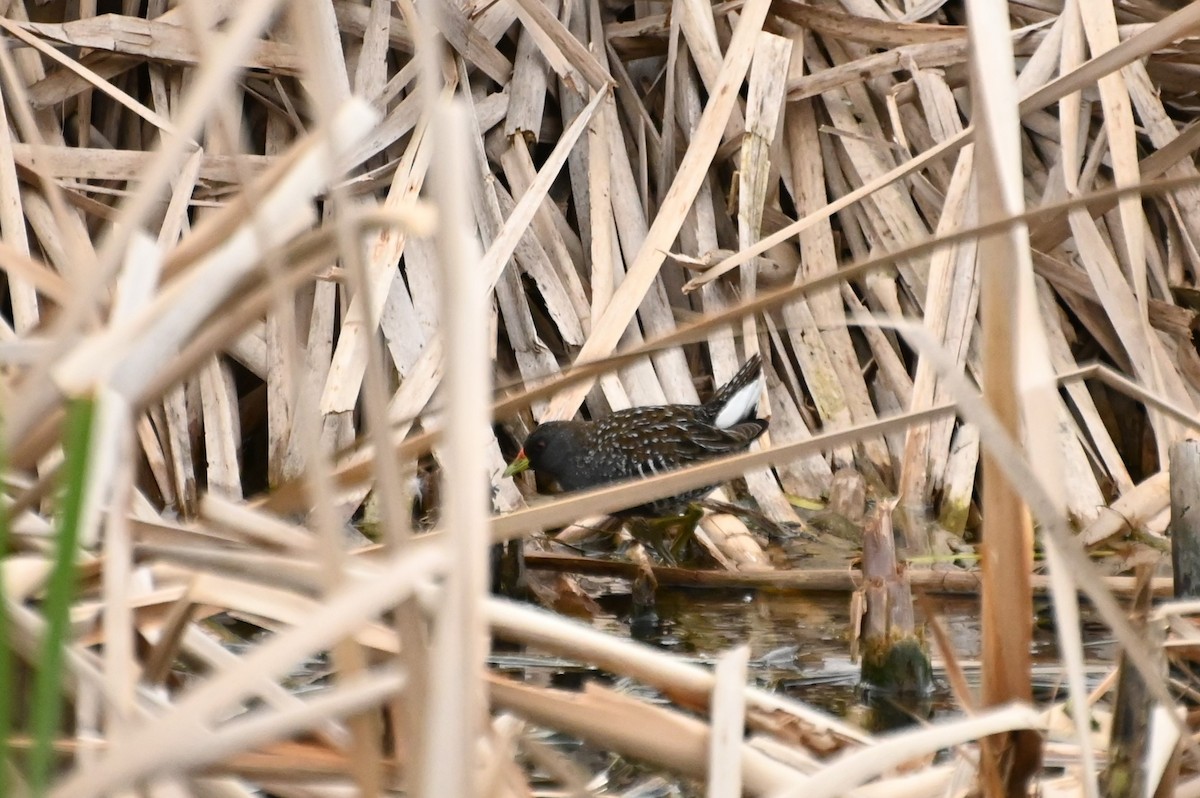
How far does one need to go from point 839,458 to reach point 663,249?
32.1 inches

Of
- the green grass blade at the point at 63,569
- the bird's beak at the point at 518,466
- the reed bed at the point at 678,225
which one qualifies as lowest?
the green grass blade at the point at 63,569

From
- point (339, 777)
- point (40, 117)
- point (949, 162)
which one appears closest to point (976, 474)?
point (949, 162)

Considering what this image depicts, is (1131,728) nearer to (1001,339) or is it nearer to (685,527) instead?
(1001,339)

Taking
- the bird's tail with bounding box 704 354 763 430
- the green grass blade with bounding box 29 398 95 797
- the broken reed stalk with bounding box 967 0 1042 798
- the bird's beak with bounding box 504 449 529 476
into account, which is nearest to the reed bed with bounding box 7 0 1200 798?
the bird's beak with bounding box 504 449 529 476

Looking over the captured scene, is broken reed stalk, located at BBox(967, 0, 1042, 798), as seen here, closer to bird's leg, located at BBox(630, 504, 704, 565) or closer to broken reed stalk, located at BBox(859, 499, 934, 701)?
broken reed stalk, located at BBox(859, 499, 934, 701)

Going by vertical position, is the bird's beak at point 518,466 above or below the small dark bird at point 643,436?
below

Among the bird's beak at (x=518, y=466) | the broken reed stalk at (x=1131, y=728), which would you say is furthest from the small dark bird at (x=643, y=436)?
the broken reed stalk at (x=1131, y=728)

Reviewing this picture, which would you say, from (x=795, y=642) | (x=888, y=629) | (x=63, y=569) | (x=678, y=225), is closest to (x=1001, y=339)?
(x=63, y=569)

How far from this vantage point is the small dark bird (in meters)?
3.89

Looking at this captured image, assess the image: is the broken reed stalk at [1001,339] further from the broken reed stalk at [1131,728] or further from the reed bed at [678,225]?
the reed bed at [678,225]

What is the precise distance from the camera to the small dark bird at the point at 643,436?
153 inches

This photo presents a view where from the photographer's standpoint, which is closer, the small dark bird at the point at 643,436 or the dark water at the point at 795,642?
the dark water at the point at 795,642

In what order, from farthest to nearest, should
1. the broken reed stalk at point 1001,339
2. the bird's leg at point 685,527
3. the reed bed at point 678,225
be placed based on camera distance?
the bird's leg at point 685,527 → the reed bed at point 678,225 → the broken reed stalk at point 1001,339

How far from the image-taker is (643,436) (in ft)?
13.0
